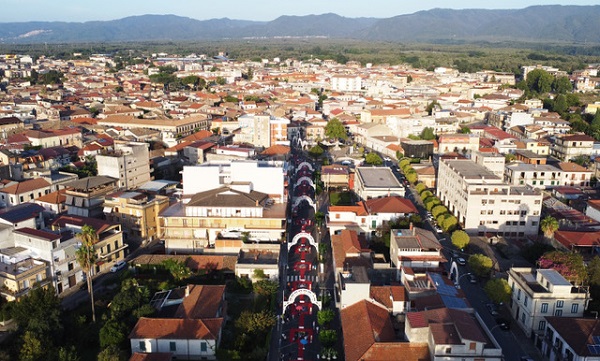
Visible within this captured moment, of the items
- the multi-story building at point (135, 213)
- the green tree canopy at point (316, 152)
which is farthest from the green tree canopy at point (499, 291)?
the green tree canopy at point (316, 152)

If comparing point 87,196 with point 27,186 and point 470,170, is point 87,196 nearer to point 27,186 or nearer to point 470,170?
point 27,186

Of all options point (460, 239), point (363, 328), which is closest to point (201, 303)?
point (363, 328)

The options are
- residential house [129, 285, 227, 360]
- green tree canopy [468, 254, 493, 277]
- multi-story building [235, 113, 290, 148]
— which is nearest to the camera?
residential house [129, 285, 227, 360]

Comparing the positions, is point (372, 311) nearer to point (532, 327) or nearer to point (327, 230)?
point (532, 327)

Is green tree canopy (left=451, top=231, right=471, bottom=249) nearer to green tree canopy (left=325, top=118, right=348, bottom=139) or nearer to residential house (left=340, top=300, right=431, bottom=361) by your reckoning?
residential house (left=340, top=300, right=431, bottom=361)

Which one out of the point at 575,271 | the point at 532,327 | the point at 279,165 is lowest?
the point at 532,327

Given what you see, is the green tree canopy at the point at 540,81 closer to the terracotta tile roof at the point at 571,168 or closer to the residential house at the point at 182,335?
the terracotta tile roof at the point at 571,168

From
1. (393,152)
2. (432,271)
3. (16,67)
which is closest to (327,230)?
(432,271)

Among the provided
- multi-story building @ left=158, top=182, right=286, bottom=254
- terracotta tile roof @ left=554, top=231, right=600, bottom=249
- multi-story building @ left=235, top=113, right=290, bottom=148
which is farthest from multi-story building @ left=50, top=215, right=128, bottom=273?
terracotta tile roof @ left=554, top=231, right=600, bottom=249
